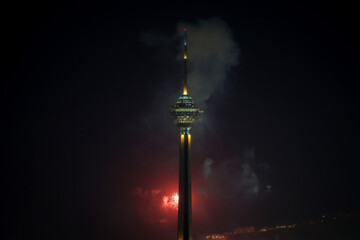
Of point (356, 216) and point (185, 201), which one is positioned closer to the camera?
point (185, 201)

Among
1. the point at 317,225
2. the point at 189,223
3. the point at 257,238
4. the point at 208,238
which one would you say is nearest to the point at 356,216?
the point at 317,225

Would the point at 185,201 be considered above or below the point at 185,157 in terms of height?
below

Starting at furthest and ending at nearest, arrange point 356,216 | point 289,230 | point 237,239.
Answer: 1. point 356,216
2. point 289,230
3. point 237,239

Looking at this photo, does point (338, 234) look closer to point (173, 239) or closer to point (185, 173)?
point (173, 239)

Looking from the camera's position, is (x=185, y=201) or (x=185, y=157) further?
(x=185, y=157)

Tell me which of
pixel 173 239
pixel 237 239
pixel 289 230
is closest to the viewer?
pixel 173 239

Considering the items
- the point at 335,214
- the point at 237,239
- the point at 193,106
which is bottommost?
the point at 237,239

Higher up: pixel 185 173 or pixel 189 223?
pixel 185 173
